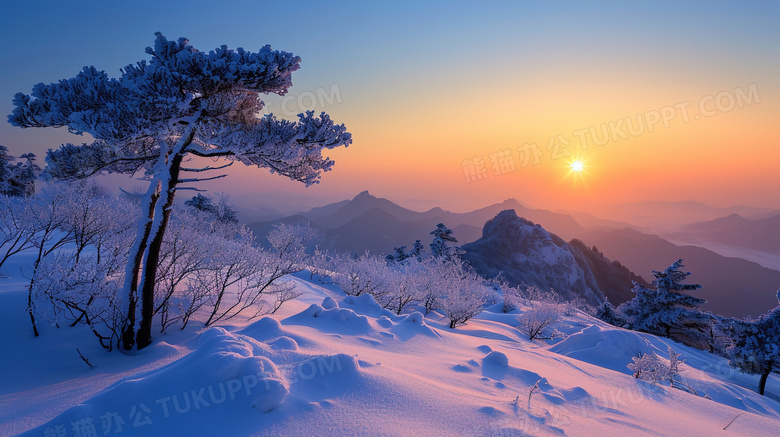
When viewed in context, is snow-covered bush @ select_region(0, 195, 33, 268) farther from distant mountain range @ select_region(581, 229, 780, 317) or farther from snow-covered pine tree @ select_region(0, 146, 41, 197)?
distant mountain range @ select_region(581, 229, 780, 317)

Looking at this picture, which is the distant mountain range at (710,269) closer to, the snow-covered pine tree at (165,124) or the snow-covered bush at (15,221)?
the snow-covered pine tree at (165,124)

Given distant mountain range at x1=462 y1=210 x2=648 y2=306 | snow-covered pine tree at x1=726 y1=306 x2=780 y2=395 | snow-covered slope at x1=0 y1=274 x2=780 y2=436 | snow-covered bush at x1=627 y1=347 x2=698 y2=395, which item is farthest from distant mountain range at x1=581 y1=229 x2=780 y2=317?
snow-covered slope at x1=0 y1=274 x2=780 y2=436

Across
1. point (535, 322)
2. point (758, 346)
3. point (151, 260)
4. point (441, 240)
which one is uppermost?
point (151, 260)

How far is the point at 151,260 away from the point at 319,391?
6.55 metres

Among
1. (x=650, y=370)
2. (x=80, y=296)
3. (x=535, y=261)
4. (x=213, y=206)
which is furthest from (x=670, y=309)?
(x=213, y=206)

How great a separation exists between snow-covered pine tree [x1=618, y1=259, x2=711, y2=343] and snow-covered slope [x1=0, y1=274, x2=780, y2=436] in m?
28.9

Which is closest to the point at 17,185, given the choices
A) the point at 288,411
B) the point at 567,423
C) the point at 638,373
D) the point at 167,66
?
the point at 167,66

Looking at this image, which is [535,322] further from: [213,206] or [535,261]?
[535,261]

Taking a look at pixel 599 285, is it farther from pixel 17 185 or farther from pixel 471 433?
pixel 17 185

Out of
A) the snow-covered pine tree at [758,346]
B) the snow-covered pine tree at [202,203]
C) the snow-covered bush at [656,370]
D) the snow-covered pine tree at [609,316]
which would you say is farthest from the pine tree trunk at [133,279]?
the snow-covered pine tree at [609,316]

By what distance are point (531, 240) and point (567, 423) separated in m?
69.4

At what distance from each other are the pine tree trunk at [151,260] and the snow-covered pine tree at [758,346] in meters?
28.5

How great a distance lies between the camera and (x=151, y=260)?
757 cm

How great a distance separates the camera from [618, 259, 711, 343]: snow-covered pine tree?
27422 millimetres
